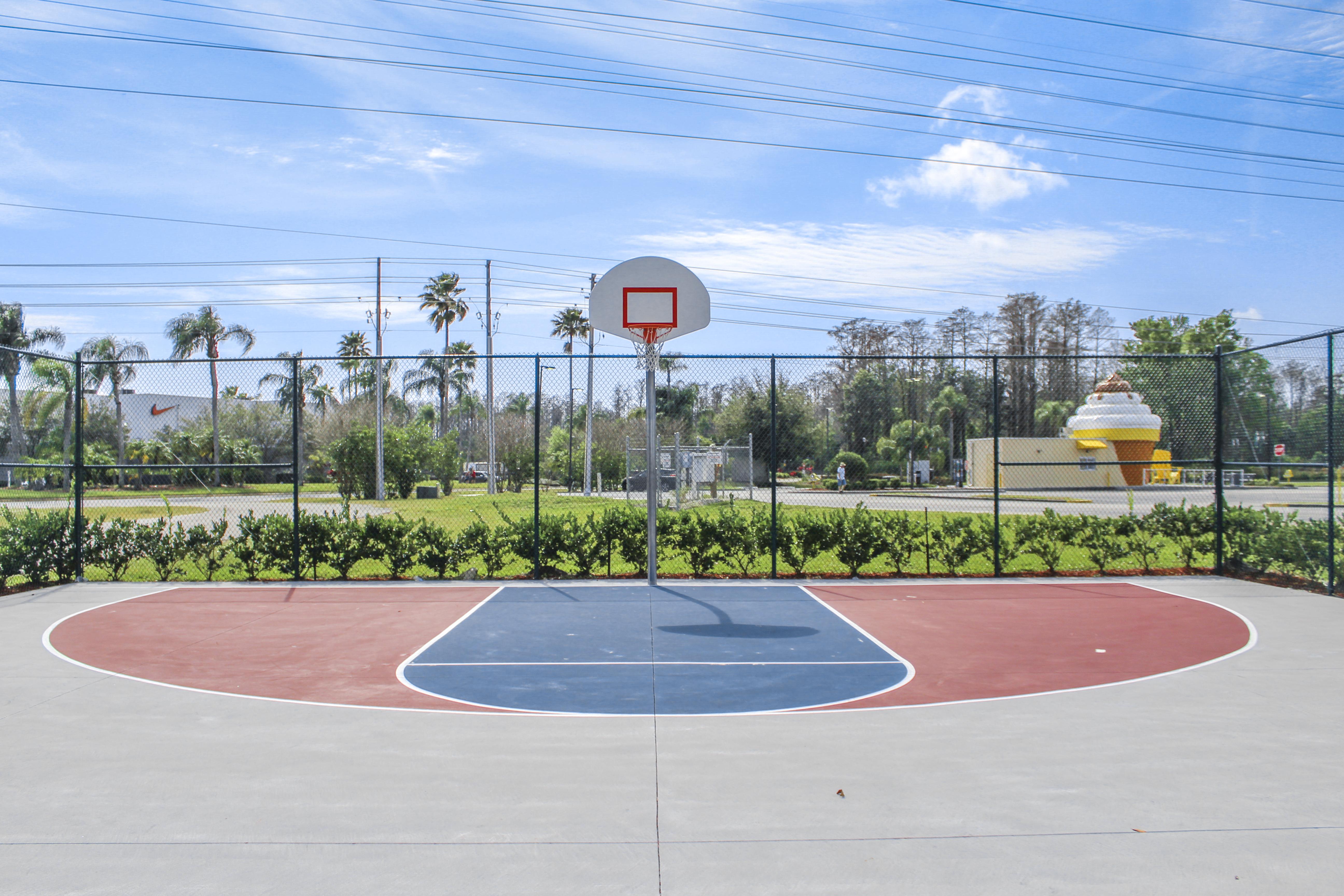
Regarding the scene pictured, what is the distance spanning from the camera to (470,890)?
342 centimetres

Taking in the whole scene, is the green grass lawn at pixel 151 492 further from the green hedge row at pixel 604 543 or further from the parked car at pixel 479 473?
the parked car at pixel 479 473

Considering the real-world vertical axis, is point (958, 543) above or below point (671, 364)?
below

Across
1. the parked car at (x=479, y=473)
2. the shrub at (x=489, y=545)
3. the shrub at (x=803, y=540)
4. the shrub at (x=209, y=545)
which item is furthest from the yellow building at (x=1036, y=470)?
the parked car at (x=479, y=473)

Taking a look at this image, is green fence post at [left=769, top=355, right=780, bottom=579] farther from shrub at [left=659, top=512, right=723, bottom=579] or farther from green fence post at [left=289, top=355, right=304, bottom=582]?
green fence post at [left=289, top=355, right=304, bottom=582]

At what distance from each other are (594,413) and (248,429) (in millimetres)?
22644

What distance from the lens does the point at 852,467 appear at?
48.5 ft

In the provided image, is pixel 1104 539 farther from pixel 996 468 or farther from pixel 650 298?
pixel 650 298

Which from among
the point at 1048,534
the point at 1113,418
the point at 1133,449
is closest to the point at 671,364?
the point at 1048,534

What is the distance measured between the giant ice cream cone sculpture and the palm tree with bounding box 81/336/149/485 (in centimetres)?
2438

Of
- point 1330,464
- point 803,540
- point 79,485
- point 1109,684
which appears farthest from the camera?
point 803,540

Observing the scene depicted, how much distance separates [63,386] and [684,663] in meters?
11.1

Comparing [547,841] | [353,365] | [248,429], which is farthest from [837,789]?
[248,429]

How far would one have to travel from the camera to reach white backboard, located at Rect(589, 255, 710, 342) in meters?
11.8

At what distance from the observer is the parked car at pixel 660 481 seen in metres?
25.6
